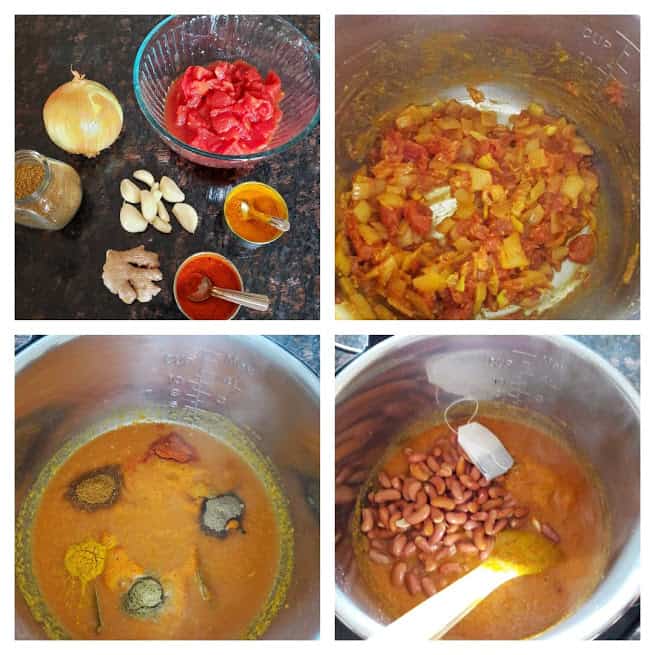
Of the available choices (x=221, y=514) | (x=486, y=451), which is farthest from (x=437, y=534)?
(x=221, y=514)

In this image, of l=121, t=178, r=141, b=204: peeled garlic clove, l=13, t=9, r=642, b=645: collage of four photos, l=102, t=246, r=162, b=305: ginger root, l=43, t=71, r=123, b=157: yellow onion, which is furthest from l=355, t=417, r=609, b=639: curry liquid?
l=43, t=71, r=123, b=157: yellow onion

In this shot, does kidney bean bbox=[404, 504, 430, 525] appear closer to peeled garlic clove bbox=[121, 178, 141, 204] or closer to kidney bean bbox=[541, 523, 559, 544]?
kidney bean bbox=[541, 523, 559, 544]

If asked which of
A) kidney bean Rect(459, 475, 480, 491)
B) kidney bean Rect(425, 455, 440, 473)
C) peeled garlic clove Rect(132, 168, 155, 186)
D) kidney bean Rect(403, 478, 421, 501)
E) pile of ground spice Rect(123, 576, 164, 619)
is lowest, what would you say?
pile of ground spice Rect(123, 576, 164, 619)

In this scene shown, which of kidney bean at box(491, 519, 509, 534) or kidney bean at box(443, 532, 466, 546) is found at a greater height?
kidney bean at box(491, 519, 509, 534)

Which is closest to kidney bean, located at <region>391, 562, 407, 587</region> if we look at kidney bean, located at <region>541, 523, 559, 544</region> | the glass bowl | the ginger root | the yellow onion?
kidney bean, located at <region>541, 523, 559, 544</region>

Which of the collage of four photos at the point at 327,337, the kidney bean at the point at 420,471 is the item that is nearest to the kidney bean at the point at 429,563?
the collage of four photos at the point at 327,337

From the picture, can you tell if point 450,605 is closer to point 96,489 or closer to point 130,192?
point 96,489
